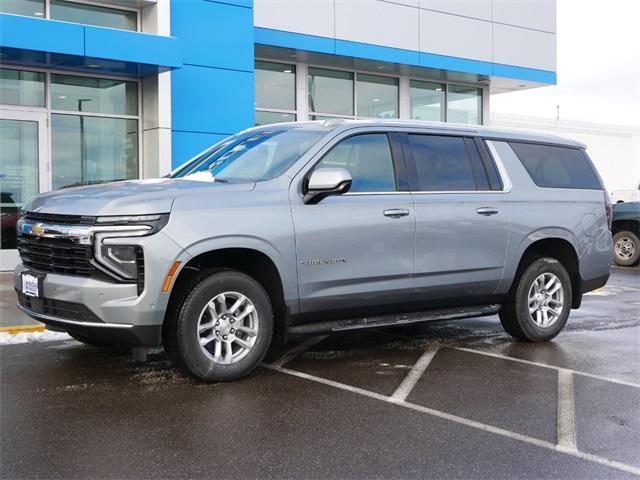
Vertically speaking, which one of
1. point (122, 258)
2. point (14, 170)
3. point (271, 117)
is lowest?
point (122, 258)

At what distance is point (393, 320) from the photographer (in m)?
6.44

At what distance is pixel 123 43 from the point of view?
42.8ft

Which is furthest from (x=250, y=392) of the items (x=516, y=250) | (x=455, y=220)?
(x=516, y=250)

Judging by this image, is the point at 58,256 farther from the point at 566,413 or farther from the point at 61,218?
the point at 566,413

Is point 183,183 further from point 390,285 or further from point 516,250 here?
point 516,250

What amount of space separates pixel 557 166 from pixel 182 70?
8.95m

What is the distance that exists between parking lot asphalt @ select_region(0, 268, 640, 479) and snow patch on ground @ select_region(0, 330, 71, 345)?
181mm

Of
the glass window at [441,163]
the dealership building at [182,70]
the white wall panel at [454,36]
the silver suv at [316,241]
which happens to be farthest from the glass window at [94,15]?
the glass window at [441,163]

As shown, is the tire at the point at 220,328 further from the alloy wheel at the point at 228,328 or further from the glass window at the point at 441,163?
the glass window at the point at 441,163

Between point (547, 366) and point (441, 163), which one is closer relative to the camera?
point (547, 366)

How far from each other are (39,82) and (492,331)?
31.5ft

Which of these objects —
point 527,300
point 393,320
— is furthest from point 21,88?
point 527,300

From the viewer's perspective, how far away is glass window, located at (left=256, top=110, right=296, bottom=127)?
17744 millimetres

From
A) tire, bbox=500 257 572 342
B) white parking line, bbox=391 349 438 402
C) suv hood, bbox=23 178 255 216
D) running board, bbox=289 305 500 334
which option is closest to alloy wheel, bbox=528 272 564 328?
tire, bbox=500 257 572 342
